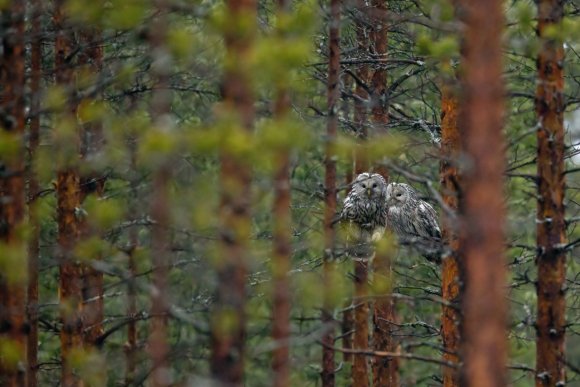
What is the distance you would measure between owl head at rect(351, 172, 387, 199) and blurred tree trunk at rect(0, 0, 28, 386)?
557 cm

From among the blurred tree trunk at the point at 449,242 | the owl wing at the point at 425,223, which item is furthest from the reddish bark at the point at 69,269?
the owl wing at the point at 425,223

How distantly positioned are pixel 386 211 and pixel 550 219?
469 cm

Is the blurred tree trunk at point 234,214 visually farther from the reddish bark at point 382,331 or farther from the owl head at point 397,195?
the owl head at point 397,195

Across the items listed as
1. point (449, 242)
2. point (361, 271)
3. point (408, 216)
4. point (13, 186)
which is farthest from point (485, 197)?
point (408, 216)

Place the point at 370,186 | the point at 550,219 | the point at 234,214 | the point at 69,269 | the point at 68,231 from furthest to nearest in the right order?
the point at 370,186
the point at 69,269
the point at 68,231
the point at 550,219
the point at 234,214

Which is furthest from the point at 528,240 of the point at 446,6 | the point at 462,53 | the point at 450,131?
the point at 446,6

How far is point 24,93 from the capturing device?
366 inches

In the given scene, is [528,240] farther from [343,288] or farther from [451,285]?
[343,288]

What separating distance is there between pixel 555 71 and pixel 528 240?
1320 centimetres

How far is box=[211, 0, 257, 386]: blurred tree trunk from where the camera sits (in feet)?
26.7

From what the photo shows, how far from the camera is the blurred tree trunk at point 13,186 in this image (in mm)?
9219

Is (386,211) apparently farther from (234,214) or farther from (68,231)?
(234,214)

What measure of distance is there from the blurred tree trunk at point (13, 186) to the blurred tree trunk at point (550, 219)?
458cm

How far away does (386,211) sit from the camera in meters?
14.7
